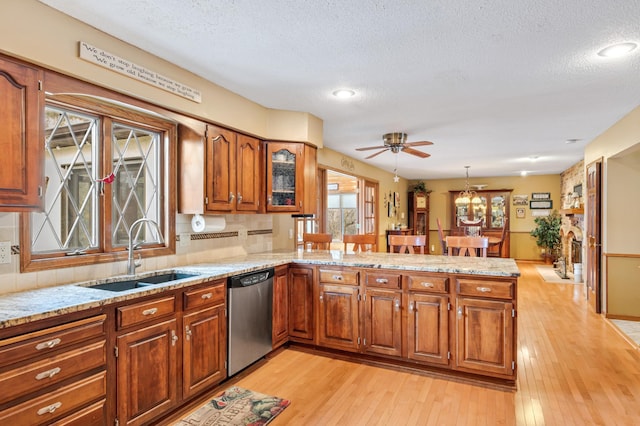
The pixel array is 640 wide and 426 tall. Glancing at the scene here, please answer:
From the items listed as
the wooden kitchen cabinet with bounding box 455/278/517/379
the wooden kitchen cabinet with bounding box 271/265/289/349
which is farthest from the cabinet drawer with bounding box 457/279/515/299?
the wooden kitchen cabinet with bounding box 271/265/289/349

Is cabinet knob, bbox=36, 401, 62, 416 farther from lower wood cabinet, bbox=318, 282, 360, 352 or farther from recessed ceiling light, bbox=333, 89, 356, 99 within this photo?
recessed ceiling light, bbox=333, 89, 356, 99

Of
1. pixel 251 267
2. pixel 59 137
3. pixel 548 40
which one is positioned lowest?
pixel 251 267

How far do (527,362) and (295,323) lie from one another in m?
2.09

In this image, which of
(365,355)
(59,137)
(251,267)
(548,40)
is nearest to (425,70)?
(548,40)

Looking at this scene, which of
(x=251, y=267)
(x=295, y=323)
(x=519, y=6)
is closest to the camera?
(x=519, y=6)

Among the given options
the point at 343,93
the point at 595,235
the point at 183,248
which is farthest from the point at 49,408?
the point at 595,235

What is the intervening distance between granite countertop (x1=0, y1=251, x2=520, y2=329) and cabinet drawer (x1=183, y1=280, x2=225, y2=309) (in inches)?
2.6

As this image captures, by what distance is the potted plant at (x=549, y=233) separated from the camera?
8898 mm

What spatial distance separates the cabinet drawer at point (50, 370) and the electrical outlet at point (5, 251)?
745 mm

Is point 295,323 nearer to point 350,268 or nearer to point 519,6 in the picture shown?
point 350,268

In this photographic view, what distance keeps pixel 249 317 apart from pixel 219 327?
329 mm

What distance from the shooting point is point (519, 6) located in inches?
76.7

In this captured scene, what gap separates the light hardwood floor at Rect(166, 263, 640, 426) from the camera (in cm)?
240

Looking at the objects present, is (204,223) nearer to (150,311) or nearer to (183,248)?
(183,248)
